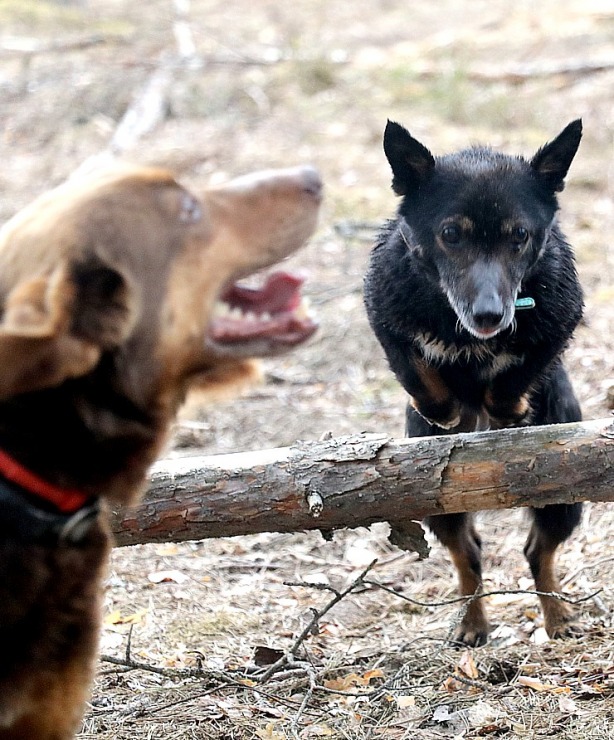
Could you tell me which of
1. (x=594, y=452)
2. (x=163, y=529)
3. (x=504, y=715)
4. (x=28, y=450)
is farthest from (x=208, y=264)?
(x=504, y=715)

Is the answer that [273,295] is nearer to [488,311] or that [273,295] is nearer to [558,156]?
[488,311]

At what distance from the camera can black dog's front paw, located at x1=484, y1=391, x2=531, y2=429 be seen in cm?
500

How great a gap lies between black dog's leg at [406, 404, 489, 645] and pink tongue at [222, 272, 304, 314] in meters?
2.29

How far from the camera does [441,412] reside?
16.7ft

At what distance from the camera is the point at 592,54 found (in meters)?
16.0

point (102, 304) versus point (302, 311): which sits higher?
point (102, 304)

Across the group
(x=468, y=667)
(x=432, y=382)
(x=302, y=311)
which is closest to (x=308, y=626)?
(x=468, y=667)

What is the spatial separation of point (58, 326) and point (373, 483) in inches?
76.6

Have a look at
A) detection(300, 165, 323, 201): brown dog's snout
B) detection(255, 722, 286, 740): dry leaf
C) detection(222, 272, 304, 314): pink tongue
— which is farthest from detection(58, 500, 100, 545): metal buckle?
detection(255, 722, 286, 740): dry leaf

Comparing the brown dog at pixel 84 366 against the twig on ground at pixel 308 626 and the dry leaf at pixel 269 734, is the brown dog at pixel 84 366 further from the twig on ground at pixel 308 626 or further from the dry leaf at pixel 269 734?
the twig on ground at pixel 308 626

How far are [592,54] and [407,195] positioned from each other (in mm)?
12302

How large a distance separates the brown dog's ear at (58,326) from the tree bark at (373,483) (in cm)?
159

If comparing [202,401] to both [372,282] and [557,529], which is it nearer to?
[372,282]

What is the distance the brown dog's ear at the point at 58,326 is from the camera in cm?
238
